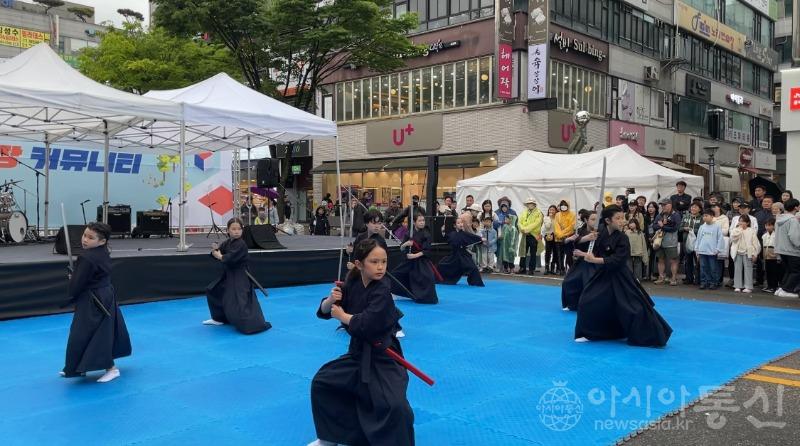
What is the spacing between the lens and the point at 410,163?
28000 mm

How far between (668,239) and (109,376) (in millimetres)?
10720

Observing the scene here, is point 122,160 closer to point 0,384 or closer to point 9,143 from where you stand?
point 9,143

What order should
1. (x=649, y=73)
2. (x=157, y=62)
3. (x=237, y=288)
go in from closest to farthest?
(x=237, y=288) → (x=157, y=62) → (x=649, y=73)

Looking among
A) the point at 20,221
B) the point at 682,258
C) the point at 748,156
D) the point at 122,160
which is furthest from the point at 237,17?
the point at 748,156

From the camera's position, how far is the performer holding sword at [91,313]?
569 centimetres

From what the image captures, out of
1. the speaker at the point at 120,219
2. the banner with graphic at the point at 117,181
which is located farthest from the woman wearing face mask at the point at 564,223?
the speaker at the point at 120,219

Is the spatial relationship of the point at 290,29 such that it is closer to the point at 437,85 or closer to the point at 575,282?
the point at 437,85

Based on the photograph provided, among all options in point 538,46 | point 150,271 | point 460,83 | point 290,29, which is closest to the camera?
point 150,271

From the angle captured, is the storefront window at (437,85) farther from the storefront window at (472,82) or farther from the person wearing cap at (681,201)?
the person wearing cap at (681,201)

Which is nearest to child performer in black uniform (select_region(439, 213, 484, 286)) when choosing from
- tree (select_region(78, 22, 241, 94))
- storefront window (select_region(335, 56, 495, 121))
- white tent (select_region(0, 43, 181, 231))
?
white tent (select_region(0, 43, 181, 231))

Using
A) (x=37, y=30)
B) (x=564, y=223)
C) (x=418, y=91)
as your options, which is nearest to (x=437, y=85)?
(x=418, y=91)

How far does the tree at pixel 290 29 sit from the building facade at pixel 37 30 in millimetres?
30807

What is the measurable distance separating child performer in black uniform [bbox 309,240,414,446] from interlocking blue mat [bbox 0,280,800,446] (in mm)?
476

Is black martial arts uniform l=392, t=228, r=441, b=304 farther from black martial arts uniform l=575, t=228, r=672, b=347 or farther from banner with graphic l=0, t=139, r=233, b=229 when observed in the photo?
banner with graphic l=0, t=139, r=233, b=229
